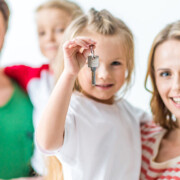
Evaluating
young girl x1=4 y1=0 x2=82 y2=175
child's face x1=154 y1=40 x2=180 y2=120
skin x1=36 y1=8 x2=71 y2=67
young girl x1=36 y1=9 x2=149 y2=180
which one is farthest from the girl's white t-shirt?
skin x1=36 y1=8 x2=71 y2=67

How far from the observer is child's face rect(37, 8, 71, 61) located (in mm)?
1171

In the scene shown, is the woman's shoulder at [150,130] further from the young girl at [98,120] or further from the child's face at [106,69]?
the child's face at [106,69]

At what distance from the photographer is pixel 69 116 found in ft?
2.43

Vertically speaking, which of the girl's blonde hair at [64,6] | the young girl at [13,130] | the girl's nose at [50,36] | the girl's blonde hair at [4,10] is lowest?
the young girl at [13,130]

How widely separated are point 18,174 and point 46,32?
50 centimetres

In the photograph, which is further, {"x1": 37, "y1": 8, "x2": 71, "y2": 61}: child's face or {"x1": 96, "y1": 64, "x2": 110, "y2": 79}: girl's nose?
{"x1": 37, "y1": 8, "x2": 71, "y2": 61}: child's face

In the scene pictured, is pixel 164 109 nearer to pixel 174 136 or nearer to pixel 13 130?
pixel 174 136

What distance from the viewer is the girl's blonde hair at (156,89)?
861 millimetres

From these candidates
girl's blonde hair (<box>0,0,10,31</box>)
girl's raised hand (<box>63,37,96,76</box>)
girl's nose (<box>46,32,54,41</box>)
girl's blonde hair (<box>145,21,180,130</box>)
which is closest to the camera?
girl's raised hand (<box>63,37,96,76</box>)

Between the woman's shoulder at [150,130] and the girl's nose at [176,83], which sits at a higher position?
the girl's nose at [176,83]

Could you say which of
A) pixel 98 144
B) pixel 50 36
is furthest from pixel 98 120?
pixel 50 36

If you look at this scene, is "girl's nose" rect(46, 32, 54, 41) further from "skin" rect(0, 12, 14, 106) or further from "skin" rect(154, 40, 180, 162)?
"skin" rect(154, 40, 180, 162)

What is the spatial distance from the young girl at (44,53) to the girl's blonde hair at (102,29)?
241 mm

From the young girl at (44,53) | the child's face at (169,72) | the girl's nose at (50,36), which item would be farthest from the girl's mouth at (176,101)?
the girl's nose at (50,36)
